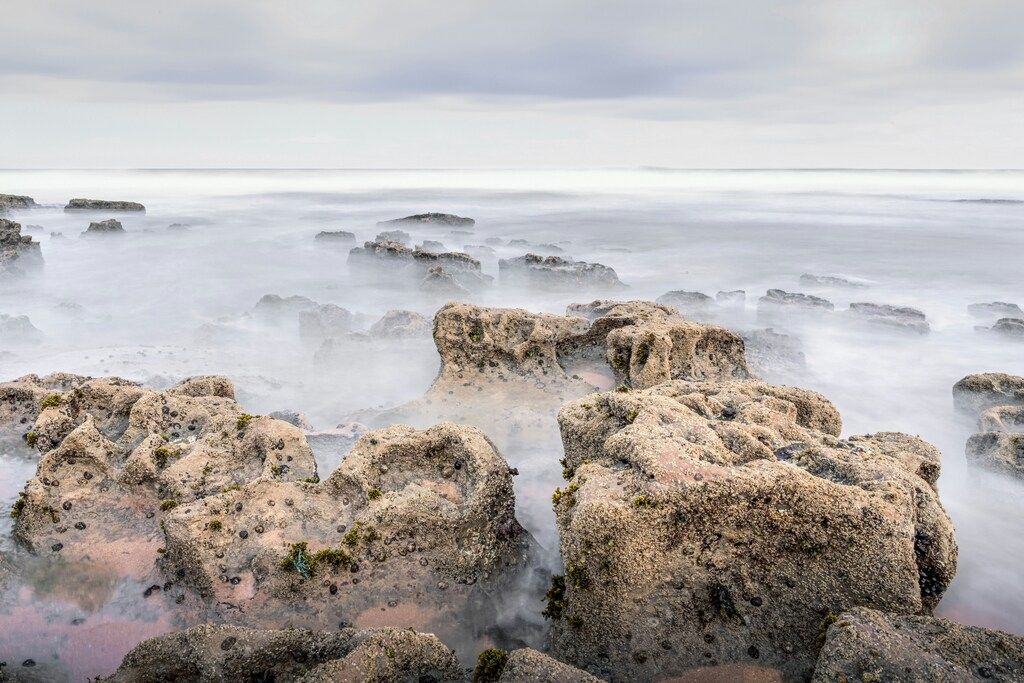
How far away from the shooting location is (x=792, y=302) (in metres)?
20.5

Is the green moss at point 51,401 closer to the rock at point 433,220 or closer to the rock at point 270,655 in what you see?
the rock at point 270,655

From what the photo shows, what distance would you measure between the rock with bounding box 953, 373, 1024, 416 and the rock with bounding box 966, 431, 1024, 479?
8.49 feet

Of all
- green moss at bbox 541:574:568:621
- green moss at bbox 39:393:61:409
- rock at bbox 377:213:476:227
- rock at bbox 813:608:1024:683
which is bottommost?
green moss at bbox 541:574:568:621

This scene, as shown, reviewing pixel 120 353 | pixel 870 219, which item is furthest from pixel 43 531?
pixel 870 219

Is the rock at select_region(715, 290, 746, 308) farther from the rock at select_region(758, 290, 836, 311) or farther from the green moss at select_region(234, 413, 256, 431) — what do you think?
the green moss at select_region(234, 413, 256, 431)

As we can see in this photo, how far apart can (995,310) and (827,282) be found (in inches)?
284

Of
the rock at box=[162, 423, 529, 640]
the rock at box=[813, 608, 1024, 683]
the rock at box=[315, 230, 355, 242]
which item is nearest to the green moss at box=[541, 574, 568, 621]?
the rock at box=[162, 423, 529, 640]

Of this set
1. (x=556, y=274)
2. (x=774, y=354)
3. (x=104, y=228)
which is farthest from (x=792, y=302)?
(x=104, y=228)

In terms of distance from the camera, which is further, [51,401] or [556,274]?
[556,274]

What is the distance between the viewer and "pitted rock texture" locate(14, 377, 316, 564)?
16.6 ft

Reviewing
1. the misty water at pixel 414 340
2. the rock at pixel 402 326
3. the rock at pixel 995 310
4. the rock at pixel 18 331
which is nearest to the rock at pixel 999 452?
the misty water at pixel 414 340

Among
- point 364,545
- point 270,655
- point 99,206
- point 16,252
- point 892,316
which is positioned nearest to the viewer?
point 270,655

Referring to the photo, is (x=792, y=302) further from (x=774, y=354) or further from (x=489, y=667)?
(x=489, y=667)

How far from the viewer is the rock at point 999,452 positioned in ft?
25.4
